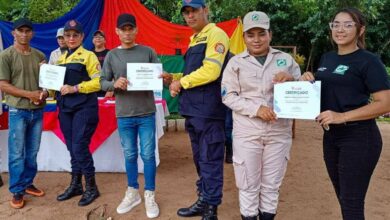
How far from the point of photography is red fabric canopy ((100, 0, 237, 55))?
6.63 meters

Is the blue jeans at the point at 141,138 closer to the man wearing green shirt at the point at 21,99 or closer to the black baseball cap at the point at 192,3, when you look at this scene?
the man wearing green shirt at the point at 21,99

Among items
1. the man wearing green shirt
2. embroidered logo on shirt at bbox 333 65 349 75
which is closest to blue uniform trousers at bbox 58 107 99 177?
the man wearing green shirt

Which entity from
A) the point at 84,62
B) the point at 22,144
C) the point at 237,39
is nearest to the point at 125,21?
the point at 84,62

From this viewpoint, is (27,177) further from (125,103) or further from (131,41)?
(131,41)

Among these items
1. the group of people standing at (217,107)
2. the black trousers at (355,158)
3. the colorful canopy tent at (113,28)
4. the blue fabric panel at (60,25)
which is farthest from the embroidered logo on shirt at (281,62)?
the blue fabric panel at (60,25)

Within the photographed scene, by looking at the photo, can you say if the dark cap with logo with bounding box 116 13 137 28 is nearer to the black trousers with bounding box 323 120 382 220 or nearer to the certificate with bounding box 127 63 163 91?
the certificate with bounding box 127 63 163 91

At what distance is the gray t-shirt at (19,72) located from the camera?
3.52 metres

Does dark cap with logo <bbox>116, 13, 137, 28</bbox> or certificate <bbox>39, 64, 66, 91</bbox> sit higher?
dark cap with logo <bbox>116, 13, 137, 28</bbox>

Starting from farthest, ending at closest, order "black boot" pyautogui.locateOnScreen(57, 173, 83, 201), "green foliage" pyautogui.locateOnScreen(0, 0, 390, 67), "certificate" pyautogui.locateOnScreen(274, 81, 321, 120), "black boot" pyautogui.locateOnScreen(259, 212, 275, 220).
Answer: "green foliage" pyautogui.locateOnScreen(0, 0, 390, 67)
"black boot" pyautogui.locateOnScreen(57, 173, 83, 201)
"black boot" pyautogui.locateOnScreen(259, 212, 275, 220)
"certificate" pyautogui.locateOnScreen(274, 81, 321, 120)

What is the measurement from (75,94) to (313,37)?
10.9 meters

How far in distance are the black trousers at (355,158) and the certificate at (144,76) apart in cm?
154

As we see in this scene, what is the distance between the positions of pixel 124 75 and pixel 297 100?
5.35 ft

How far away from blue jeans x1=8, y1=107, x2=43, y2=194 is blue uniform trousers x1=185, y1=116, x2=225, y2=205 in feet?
5.54

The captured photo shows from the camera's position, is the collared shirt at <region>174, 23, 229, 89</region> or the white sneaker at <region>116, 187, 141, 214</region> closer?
the collared shirt at <region>174, 23, 229, 89</region>
